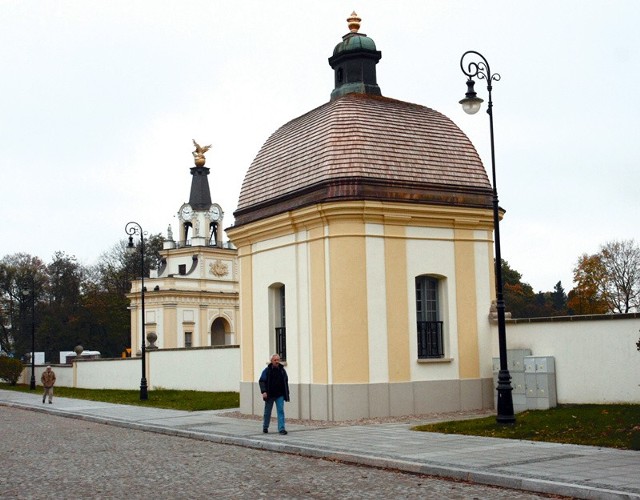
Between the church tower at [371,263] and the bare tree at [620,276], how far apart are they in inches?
1944

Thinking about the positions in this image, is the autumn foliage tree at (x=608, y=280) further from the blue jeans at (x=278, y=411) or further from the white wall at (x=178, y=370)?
the blue jeans at (x=278, y=411)

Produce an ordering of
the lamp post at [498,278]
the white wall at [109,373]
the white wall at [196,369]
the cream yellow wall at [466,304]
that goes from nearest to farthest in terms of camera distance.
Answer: the lamp post at [498,278] → the cream yellow wall at [466,304] → the white wall at [196,369] → the white wall at [109,373]

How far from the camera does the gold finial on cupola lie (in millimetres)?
25266

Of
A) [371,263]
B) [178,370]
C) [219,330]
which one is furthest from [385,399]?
[219,330]

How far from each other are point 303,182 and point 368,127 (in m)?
2.13

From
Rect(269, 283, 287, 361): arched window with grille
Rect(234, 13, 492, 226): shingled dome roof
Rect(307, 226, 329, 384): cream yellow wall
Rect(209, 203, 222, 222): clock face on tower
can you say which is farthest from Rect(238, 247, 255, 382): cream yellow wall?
Rect(209, 203, 222, 222): clock face on tower

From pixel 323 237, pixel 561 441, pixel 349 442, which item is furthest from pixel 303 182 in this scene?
pixel 561 441

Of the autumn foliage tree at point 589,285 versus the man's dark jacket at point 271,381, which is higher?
the autumn foliage tree at point 589,285

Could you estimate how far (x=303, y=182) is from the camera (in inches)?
840

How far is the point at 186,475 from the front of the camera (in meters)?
12.6

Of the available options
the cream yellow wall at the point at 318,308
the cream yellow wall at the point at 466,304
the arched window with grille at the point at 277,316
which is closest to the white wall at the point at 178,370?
the arched window with grille at the point at 277,316

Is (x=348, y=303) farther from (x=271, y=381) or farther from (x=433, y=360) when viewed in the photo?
(x=271, y=381)

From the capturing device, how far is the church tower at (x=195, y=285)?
2810 inches

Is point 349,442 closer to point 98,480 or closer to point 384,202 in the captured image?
point 98,480
